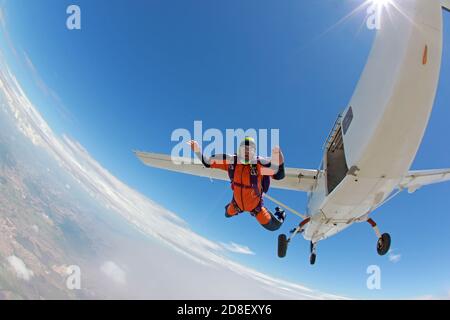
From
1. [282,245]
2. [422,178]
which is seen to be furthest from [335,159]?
[282,245]

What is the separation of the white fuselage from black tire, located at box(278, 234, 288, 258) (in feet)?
11.2

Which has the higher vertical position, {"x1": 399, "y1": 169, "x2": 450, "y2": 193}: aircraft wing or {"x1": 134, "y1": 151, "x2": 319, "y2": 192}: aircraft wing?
{"x1": 134, "y1": 151, "x2": 319, "y2": 192}: aircraft wing

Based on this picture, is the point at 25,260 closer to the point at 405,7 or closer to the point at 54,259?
the point at 54,259

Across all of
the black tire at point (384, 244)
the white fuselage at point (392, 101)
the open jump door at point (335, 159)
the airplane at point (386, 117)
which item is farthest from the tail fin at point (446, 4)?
the black tire at point (384, 244)

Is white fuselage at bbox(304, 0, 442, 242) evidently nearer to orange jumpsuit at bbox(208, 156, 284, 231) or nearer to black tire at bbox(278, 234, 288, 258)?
orange jumpsuit at bbox(208, 156, 284, 231)

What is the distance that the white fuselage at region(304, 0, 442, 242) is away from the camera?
15.2 feet

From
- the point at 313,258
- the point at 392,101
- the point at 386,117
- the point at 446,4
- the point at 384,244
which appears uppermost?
the point at 446,4

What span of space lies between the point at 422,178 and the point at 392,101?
599cm

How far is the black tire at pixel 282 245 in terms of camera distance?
9937 mm

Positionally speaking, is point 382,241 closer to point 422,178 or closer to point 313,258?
point 422,178

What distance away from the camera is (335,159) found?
27.7ft

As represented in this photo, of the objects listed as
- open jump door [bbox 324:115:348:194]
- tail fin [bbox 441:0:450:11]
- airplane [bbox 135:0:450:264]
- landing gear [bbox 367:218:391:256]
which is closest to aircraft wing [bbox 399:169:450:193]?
airplane [bbox 135:0:450:264]

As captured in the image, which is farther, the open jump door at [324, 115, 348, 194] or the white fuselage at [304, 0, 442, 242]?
the open jump door at [324, 115, 348, 194]
